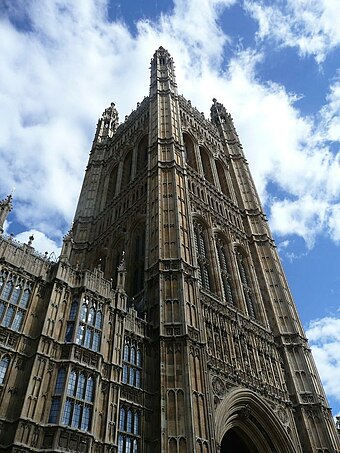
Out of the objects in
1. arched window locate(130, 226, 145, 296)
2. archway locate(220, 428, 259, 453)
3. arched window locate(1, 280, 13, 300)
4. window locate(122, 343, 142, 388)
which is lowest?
archway locate(220, 428, 259, 453)

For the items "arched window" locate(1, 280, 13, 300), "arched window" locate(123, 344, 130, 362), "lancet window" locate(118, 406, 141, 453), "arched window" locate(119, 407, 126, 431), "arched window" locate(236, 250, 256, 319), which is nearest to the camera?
"arched window" locate(1, 280, 13, 300)

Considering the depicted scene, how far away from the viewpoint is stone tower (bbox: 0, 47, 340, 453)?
51.9 feet

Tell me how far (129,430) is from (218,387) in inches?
221

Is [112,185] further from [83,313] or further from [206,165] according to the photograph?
[83,313]

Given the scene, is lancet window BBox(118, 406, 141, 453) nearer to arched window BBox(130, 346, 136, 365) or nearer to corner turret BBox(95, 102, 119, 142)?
arched window BBox(130, 346, 136, 365)

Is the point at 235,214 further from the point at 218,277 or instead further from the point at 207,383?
the point at 207,383

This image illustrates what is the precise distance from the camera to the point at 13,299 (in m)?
16.9

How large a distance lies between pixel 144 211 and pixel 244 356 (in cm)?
1193

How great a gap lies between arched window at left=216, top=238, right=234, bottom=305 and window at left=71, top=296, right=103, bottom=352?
416 inches

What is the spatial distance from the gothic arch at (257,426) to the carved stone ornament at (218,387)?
36.6 inches

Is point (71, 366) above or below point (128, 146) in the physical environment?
Result: below

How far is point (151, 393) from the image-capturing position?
19.0 metres

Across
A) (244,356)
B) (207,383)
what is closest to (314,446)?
(244,356)

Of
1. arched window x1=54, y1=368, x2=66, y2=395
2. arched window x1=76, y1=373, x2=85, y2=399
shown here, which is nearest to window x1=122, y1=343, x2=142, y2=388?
arched window x1=76, y1=373, x2=85, y2=399
